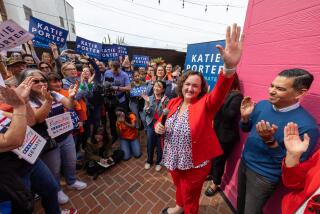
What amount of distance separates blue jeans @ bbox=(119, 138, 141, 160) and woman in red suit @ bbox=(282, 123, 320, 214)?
10.0 feet

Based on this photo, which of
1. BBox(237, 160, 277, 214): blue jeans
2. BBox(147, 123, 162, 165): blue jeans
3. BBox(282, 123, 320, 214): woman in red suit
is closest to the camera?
BBox(282, 123, 320, 214): woman in red suit

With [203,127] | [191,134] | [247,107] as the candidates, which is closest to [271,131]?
[247,107]

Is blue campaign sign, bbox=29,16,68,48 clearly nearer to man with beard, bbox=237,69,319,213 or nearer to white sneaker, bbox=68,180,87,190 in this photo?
white sneaker, bbox=68,180,87,190

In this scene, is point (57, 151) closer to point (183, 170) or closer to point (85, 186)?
point (85, 186)

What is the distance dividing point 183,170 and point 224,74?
1.25 metres

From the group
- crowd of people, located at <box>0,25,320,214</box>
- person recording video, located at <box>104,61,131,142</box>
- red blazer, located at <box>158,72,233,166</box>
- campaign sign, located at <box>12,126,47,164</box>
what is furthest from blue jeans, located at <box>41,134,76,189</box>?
red blazer, located at <box>158,72,233,166</box>

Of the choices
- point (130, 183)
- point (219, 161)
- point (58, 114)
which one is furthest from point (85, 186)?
point (219, 161)

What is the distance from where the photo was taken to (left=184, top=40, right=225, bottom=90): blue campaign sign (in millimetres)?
2965

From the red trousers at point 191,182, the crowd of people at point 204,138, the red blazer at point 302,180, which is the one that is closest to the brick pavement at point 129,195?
the crowd of people at point 204,138

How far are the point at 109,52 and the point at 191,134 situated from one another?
5.89 metres

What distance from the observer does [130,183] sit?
3.00 m

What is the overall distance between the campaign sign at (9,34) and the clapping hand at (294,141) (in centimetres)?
299

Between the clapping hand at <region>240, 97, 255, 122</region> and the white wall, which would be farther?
the white wall

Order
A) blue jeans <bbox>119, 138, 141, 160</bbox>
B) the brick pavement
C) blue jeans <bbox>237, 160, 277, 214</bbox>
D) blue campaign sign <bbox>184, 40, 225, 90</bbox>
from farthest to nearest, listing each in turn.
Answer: blue jeans <bbox>119, 138, 141, 160</bbox>, blue campaign sign <bbox>184, 40, 225, 90</bbox>, the brick pavement, blue jeans <bbox>237, 160, 277, 214</bbox>
